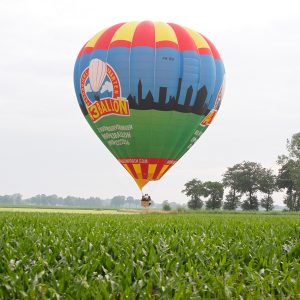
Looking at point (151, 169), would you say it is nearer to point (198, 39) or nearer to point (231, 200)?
point (198, 39)

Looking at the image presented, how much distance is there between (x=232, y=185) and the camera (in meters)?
101

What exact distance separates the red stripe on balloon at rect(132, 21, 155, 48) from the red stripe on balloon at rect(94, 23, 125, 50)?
1.47m

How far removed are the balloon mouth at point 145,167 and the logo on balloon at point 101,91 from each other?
10.9ft

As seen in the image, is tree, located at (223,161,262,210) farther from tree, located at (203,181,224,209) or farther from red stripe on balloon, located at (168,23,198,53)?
red stripe on balloon, located at (168,23,198,53)

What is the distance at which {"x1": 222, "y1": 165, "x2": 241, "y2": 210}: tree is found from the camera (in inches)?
3861

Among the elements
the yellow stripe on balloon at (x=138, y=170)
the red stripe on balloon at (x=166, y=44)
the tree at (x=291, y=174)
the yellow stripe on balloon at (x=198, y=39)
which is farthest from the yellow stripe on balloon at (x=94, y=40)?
the tree at (x=291, y=174)

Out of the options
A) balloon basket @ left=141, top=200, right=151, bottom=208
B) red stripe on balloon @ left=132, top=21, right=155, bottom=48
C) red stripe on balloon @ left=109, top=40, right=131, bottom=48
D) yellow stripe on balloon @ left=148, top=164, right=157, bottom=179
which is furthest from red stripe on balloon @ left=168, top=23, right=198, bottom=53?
balloon basket @ left=141, top=200, right=151, bottom=208

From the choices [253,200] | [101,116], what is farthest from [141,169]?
[253,200]

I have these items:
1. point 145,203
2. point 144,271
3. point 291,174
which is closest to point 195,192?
point 291,174

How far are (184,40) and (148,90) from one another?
13.2 ft

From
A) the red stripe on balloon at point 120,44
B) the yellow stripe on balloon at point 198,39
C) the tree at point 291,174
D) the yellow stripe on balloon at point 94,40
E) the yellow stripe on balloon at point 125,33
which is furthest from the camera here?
the tree at point 291,174

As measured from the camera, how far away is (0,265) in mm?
8375

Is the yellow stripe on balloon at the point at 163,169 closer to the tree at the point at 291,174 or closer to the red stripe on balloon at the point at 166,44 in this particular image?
the red stripe on balloon at the point at 166,44

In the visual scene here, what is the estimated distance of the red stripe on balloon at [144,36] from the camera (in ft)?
105
